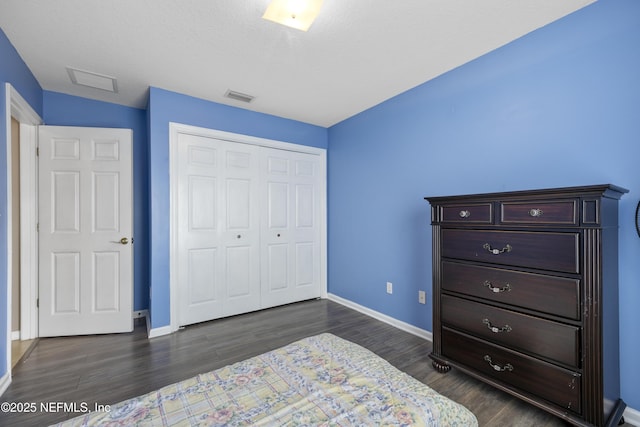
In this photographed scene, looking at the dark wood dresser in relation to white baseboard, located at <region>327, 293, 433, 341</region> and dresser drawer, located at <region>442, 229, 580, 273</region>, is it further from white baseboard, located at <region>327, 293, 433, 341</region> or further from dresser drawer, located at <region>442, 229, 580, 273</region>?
white baseboard, located at <region>327, 293, 433, 341</region>

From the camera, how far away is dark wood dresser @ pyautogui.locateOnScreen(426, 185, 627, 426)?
1.43 m

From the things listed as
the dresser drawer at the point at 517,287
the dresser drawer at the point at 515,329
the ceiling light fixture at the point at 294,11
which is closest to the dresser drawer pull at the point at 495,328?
the dresser drawer at the point at 515,329

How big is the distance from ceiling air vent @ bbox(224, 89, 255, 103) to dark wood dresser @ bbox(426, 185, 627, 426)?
2324 mm

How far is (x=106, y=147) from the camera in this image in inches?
116

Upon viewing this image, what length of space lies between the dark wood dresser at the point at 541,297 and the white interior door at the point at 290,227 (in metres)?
2.19

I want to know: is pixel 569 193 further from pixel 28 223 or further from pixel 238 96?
pixel 28 223

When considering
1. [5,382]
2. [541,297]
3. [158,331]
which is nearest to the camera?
[541,297]

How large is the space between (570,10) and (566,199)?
1.31 metres

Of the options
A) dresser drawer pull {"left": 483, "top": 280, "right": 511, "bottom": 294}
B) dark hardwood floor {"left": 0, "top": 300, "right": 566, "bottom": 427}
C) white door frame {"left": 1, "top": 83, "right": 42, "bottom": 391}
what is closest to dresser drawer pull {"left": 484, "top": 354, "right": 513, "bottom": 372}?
dark hardwood floor {"left": 0, "top": 300, "right": 566, "bottom": 427}

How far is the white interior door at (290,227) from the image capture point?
3.62 metres

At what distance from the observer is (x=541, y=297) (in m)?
1.60

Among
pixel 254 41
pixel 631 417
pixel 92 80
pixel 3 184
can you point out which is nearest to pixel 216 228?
pixel 3 184

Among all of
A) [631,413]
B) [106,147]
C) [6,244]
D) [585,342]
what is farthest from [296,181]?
[631,413]

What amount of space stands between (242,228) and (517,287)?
2749 millimetres
